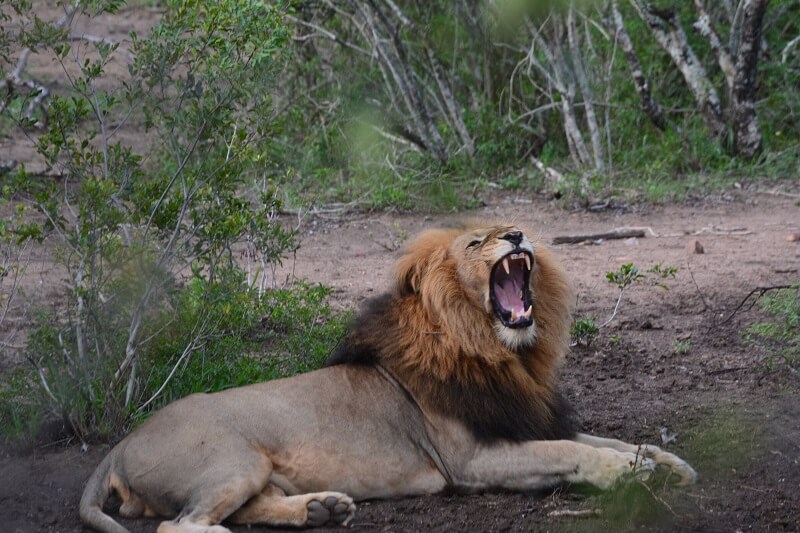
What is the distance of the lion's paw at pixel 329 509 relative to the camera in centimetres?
372

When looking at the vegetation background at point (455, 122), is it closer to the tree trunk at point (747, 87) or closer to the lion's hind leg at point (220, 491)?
the tree trunk at point (747, 87)

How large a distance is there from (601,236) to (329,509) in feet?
16.4

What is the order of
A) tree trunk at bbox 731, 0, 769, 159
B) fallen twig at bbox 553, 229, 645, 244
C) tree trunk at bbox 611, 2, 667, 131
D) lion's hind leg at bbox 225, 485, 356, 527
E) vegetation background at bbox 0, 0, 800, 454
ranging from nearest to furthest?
lion's hind leg at bbox 225, 485, 356, 527, vegetation background at bbox 0, 0, 800, 454, fallen twig at bbox 553, 229, 645, 244, tree trunk at bbox 731, 0, 769, 159, tree trunk at bbox 611, 2, 667, 131

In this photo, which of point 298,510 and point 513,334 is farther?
point 513,334

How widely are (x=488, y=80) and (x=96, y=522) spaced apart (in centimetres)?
825

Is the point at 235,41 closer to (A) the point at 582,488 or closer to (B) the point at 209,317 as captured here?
(B) the point at 209,317

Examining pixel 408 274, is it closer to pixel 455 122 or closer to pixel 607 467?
pixel 607 467

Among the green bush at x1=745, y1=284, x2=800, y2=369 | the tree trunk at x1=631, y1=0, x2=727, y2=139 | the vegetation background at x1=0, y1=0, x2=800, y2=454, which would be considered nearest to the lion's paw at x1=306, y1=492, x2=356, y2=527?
the vegetation background at x1=0, y1=0, x2=800, y2=454

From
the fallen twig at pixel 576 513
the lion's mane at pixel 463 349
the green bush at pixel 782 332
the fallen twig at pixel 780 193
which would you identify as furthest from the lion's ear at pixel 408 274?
the fallen twig at pixel 780 193

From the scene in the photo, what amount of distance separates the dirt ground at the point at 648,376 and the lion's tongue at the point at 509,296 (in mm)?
694

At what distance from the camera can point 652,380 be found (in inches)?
214

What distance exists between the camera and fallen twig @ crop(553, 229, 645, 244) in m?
8.26

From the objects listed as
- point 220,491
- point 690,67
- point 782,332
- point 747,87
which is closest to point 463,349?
point 220,491

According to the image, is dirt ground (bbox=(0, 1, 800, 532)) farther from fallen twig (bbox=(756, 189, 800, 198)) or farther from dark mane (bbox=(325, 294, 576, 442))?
dark mane (bbox=(325, 294, 576, 442))
